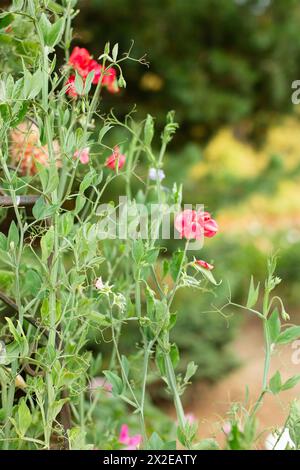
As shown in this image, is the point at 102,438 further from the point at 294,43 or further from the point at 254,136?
the point at 254,136

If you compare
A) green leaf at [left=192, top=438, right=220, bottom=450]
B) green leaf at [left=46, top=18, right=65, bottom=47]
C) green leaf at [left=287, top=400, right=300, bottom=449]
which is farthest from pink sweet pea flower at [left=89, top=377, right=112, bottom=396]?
green leaf at [left=46, top=18, right=65, bottom=47]

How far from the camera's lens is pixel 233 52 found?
5.22 m

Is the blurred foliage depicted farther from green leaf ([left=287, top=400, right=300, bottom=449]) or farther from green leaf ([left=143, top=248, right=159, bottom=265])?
green leaf ([left=287, top=400, right=300, bottom=449])

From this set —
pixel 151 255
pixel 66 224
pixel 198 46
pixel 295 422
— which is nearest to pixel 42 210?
pixel 66 224

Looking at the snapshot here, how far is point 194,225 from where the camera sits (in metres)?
0.95

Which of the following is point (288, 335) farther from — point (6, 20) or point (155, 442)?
point (6, 20)

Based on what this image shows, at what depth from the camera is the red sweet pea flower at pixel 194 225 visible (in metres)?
0.95

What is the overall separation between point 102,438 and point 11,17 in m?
0.68

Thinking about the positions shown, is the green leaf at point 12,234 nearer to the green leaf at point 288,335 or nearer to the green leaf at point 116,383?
the green leaf at point 116,383

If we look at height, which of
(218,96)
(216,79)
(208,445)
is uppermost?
(216,79)

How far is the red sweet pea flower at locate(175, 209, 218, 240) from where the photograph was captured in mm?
950

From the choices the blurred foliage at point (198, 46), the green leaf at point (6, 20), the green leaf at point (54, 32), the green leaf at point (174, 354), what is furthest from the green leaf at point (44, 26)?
the blurred foliage at point (198, 46)

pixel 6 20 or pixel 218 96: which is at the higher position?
pixel 218 96
